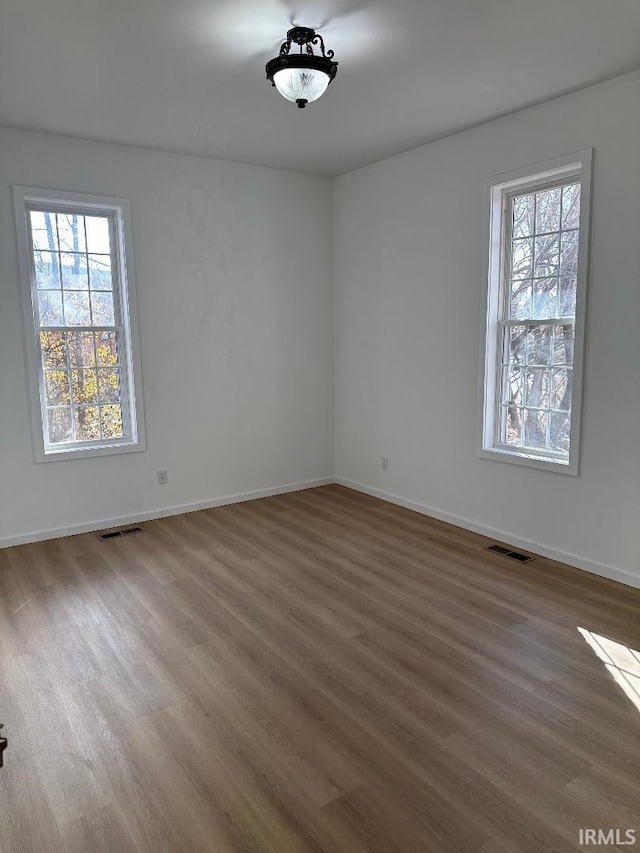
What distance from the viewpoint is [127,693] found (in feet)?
7.55

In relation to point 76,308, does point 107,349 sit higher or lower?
lower

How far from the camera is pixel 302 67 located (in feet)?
8.44

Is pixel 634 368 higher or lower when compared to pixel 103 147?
lower

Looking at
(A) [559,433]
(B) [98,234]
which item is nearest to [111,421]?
(B) [98,234]

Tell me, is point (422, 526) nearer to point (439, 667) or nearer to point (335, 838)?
point (439, 667)

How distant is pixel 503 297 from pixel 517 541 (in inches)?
63.4

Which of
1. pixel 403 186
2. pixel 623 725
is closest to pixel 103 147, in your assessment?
pixel 403 186

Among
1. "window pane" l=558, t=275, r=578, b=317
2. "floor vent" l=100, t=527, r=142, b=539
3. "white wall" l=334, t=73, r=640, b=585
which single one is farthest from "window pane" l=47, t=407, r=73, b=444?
"window pane" l=558, t=275, r=578, b=317

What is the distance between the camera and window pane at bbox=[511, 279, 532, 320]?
367cm

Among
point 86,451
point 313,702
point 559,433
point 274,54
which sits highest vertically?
point 274,54

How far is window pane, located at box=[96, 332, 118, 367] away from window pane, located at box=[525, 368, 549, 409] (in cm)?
293

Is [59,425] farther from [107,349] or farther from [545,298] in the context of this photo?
[545,298]

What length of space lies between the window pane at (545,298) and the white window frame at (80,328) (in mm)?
2769

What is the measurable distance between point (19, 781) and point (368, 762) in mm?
1123
